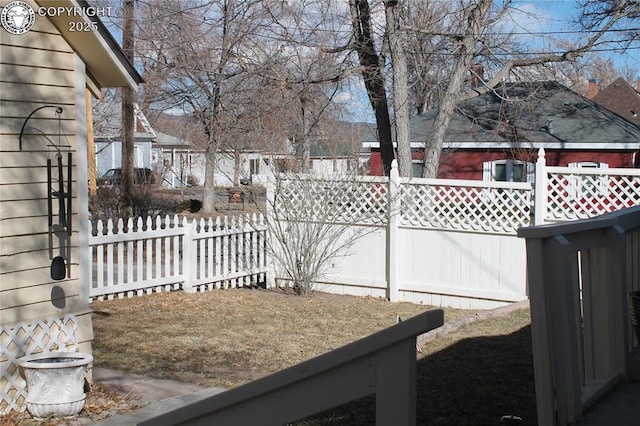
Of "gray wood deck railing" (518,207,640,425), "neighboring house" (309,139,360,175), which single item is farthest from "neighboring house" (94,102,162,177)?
"gray wood deck railing" (518,207,640,425)

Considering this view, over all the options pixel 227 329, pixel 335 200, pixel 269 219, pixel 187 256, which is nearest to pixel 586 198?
pixel 335 200

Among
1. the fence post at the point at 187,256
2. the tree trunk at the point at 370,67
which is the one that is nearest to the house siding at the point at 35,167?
the fence post at the point at 187,256

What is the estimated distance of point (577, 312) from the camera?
3473mm

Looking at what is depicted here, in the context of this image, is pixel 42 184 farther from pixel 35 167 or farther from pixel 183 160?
pixel 183 160

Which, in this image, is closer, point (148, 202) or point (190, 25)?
point (148, 202)

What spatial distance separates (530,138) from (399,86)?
8.26m

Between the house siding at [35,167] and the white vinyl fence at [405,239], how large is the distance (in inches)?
163

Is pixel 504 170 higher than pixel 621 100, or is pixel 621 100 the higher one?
pixel 621 100

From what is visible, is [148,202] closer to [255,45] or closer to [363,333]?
[255,45]

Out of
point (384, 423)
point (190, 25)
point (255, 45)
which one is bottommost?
point (384, 423)

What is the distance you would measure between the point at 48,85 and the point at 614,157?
17965mm

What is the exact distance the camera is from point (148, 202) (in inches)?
779

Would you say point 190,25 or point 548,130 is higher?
point 190,25

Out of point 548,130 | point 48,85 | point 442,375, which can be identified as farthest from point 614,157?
point 48,85
